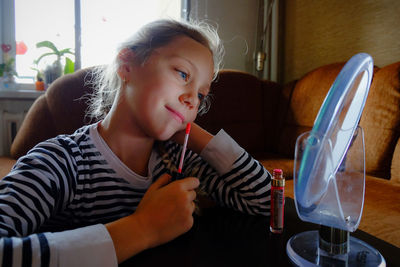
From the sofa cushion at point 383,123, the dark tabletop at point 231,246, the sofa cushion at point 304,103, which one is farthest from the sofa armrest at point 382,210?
the sofa cushion at point 304,103

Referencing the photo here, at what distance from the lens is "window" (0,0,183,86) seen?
2.24 meters

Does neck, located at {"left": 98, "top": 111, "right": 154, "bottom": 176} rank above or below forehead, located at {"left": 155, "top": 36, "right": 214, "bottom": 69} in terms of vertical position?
below

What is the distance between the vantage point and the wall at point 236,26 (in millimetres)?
2719

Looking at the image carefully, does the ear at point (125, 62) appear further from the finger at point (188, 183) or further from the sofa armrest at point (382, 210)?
the sofa armrest at point (382, 210)

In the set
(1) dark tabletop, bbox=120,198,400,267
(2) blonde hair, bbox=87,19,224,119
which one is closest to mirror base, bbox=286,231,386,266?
(1) dark tabletop, bbox=120,198,400,267

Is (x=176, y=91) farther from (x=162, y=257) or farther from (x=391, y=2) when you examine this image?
(x=391, y=2)

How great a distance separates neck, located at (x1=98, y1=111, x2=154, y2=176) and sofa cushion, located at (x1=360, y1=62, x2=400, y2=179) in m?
1.32

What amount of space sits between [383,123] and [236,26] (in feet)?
5.58

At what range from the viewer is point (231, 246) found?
21.0 inches

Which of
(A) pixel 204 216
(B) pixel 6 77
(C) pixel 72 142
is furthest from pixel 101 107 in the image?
(B) pixel 6 77

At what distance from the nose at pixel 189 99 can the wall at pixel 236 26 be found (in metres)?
2.12

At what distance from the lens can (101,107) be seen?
1.06m

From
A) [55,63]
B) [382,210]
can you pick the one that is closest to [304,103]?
[382,210]

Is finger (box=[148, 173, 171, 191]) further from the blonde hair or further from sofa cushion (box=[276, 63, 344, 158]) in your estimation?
sofa cushion (box=[276, 63, 344, 158])
